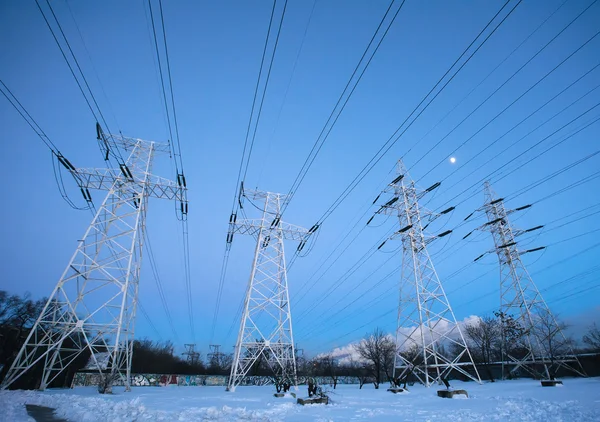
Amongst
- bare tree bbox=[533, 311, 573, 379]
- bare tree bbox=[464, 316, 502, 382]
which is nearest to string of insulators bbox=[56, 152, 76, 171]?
A: bare tree bbox=[533, 311, 573, 379]

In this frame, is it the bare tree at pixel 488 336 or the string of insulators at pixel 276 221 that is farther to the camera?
the bare tree at pixel 488 336

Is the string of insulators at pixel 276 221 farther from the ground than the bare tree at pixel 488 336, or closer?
farther from the ground

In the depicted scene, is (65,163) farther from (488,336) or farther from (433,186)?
(488,336)

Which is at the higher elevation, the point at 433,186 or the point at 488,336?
the point at 433,186

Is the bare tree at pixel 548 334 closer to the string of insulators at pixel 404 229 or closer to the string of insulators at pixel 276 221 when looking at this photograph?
the string of insulators at pixel 404 229

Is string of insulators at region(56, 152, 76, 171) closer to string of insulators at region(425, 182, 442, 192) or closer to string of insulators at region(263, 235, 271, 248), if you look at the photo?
string of insulators at region(263, 235, 271, 248)

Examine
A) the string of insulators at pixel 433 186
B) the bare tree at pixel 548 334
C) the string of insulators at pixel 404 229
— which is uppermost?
the string of insulators at pixel 433 186

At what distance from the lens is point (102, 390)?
674 inches

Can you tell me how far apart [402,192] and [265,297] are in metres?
14.6

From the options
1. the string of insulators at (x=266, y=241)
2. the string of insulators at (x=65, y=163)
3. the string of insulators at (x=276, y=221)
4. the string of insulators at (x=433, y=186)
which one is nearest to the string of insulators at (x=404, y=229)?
the string of insulators at (x=433, y=186)

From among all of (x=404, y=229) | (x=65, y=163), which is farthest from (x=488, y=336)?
(x=65, y=163)

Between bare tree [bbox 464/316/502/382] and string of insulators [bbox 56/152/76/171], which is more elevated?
string of insulators [bbox 56/152/76/171]

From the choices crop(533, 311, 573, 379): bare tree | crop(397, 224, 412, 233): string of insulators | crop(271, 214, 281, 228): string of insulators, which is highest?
crop(271, 214, 281, 228): string of insulators

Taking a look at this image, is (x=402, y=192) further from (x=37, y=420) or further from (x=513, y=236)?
(x=37, y=420)
